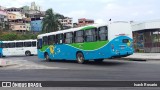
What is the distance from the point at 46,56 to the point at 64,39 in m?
5.02

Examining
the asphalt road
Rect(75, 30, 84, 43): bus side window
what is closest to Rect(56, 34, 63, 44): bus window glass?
Rect(75, 30, 84, 43): bus side window

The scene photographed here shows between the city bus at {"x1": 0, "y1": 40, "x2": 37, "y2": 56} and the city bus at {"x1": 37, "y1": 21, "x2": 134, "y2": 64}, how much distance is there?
21.5 meters

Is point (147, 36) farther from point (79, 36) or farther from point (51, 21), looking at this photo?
point (51, 21)

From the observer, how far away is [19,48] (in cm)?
4934

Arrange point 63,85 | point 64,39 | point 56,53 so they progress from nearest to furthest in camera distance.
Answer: point 63,85
point 64,39
point 56,53

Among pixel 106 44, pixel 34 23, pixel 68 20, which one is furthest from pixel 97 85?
pixel 68 20

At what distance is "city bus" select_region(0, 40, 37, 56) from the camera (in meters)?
48.7

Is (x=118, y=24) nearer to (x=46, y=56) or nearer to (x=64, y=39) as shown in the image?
(x=64, y=39)

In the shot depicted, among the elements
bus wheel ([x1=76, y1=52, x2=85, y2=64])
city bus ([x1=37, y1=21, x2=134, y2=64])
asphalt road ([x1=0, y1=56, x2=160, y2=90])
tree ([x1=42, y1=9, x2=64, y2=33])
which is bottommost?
asphalt road ([x1=0, y1=56, x2=160, y2=90])

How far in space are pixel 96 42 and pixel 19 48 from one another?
96.0 ft

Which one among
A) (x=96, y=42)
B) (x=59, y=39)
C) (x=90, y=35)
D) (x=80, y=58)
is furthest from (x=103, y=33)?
(x=59, y=39)

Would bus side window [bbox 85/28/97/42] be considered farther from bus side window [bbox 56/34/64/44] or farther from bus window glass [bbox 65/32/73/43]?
bus side window [bbox 56/34/64/44]

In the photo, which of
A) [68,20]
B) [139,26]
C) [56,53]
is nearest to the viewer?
[56,53]

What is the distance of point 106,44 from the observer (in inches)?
829
